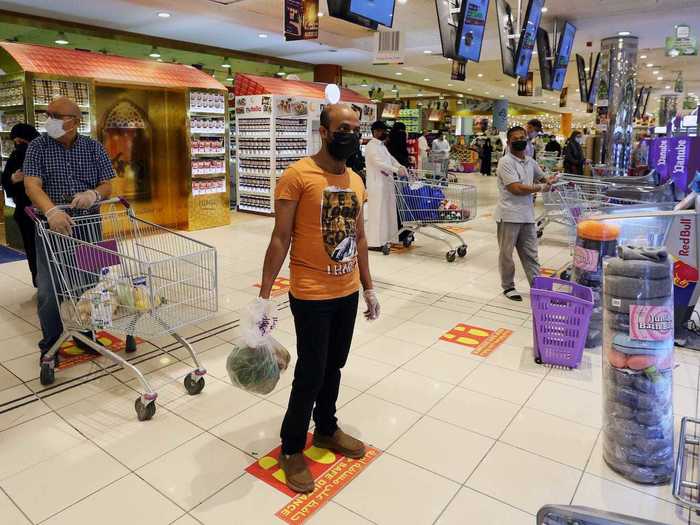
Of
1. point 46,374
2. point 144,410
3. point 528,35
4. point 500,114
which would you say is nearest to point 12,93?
point 46,374

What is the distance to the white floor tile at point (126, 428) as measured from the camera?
269 centimetres

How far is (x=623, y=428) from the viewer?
8.22 feet

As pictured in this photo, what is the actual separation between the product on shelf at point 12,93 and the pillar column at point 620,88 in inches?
359

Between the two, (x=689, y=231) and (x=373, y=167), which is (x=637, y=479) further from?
(x=373, y=167)

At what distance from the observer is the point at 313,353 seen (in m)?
2.30

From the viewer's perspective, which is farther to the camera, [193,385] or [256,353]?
[193,385]

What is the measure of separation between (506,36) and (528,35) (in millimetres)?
445

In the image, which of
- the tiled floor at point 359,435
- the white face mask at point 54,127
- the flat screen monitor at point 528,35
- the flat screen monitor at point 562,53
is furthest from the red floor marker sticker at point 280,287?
the flat screen monitor at point 562,53

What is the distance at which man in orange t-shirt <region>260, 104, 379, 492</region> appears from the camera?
7.31ft

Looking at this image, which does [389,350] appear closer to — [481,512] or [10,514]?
[481,512]

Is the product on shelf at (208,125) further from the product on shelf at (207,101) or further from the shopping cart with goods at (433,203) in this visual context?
the shopping cart with goods at (433,203)

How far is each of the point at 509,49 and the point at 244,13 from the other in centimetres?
458

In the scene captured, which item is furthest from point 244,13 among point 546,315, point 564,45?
point 546,315

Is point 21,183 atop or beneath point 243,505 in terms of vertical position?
atop
